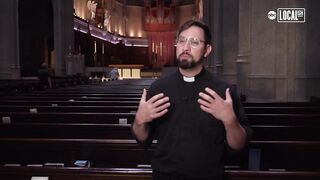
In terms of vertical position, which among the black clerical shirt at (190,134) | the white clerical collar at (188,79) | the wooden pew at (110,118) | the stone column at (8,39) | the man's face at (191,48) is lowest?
the wooden pew at (110,118)

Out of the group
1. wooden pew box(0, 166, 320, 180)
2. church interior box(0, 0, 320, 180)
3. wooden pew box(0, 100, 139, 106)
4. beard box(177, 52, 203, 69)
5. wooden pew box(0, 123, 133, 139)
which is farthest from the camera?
wooden pew box(0, 100, 139, 106)

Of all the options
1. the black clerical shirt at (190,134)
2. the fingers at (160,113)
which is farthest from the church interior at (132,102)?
the fingers at (160,113)

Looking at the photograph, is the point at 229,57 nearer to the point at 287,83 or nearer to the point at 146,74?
the point at 287,83

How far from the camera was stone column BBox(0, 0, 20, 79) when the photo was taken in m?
18.0

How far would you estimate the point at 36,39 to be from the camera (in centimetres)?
2370

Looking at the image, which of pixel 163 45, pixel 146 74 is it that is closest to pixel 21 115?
pixel 146 74

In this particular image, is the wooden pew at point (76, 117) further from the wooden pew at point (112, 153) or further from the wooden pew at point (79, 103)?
the wooden pew at point (79, 103)


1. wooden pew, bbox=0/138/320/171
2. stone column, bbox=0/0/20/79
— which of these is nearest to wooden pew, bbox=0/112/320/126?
wooden pew, bbox=0/138/320/171

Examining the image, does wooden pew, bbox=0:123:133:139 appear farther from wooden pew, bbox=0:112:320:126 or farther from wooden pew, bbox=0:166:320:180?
wooden pew, bbox=0:166:320:180

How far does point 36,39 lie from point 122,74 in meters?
9.17

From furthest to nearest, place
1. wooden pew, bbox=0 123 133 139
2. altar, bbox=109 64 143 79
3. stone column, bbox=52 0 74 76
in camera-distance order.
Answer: altar, bbox=109 64 143 79 → stone column, bbox=52 0 74 76 → wooden pew, bbox=0 123 133 139

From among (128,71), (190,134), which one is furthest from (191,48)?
(128,71)

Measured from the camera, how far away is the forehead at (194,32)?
84.2 inches

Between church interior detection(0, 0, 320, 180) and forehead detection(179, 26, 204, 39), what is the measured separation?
2.07ft
